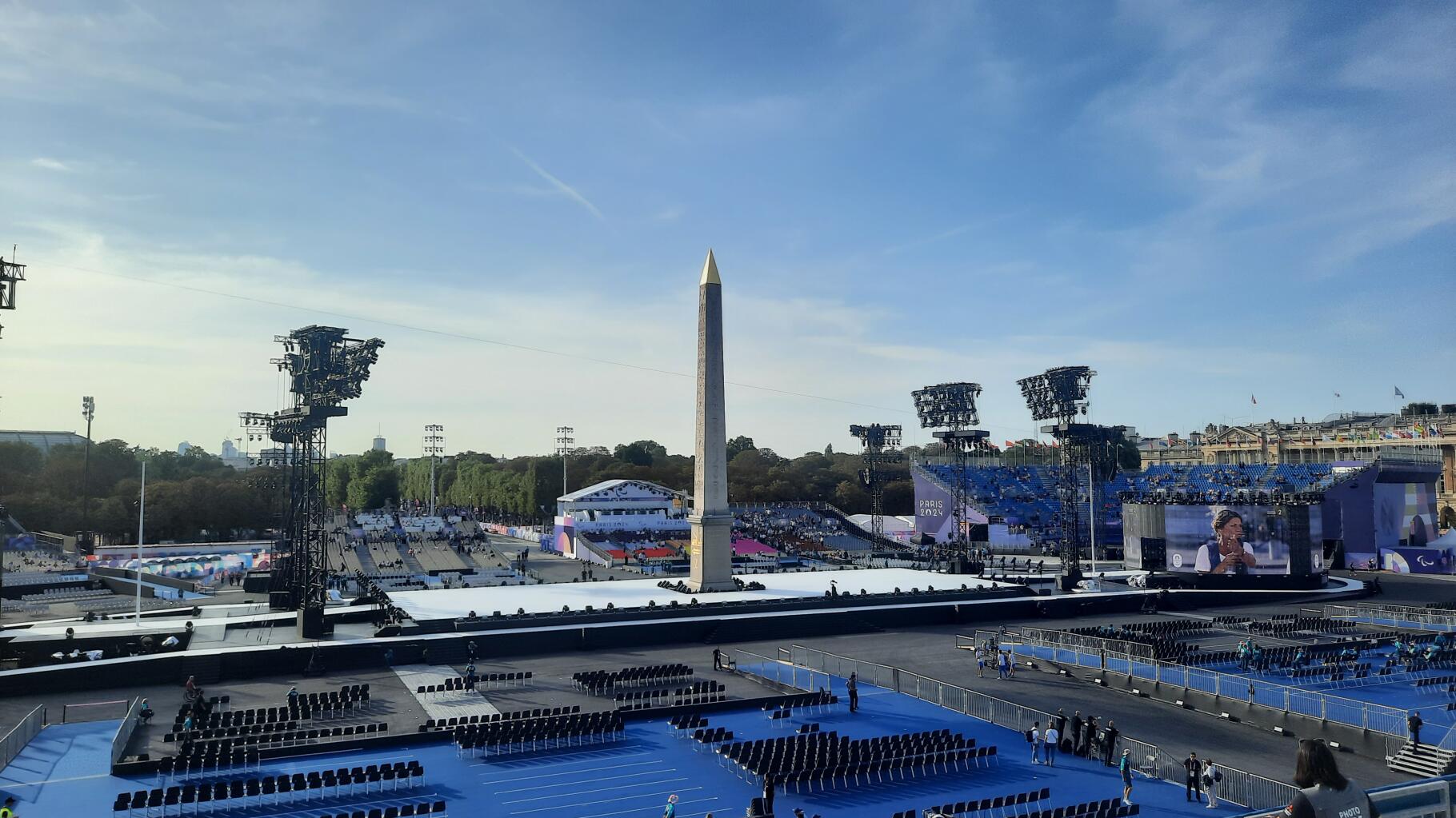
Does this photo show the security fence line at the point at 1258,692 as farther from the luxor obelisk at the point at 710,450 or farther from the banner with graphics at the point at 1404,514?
the banner with graphics at the point at 1404,514

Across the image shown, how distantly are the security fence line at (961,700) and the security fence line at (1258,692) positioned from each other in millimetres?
5018

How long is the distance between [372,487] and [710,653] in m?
109

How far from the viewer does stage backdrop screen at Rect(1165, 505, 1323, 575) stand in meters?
49.9

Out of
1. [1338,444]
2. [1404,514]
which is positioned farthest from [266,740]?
[1338,444]

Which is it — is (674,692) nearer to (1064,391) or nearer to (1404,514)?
(1064,391)

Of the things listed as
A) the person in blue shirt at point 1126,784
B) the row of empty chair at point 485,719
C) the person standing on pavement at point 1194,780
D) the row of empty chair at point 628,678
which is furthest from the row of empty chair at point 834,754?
the row of empty chair at point 628,678

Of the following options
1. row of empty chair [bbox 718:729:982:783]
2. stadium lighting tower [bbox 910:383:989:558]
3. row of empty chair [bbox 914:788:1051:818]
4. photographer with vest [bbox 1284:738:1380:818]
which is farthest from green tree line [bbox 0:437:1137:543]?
photographer with vest [bbox 1284:738:1380:818]

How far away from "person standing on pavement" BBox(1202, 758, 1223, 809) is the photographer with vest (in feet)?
48.8

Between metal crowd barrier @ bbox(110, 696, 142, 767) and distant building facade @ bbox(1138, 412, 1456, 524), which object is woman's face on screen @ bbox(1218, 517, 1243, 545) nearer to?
distant building facade @ bbox(1138, 412, 1456, 524)

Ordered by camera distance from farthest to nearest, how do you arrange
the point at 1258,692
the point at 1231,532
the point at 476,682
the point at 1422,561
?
the point at 1422,561
the point at 1231,532
the point at 476,682
the point at 1258,692

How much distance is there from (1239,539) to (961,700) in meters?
34.4

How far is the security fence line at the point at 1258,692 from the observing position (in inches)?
845

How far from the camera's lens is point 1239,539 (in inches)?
2012

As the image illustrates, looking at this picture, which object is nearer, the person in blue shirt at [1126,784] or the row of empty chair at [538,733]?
the person in blue shirt at [1126,784]
